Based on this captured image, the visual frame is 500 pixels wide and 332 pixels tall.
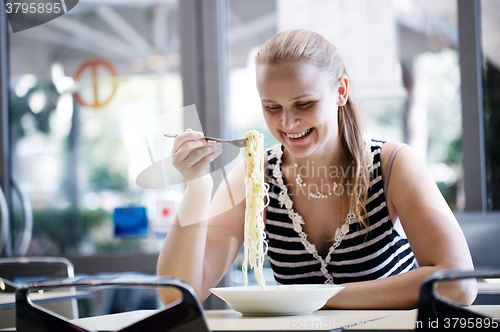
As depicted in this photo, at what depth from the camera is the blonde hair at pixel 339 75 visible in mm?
1355

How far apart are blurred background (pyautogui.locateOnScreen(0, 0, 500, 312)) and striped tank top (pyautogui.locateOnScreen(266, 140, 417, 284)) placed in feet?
2.85

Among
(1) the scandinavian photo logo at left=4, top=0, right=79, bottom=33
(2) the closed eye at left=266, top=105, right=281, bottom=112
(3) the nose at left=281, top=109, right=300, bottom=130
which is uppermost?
(1) the scandinavian photo logo at left=4, top=0, right=79, bottom=33

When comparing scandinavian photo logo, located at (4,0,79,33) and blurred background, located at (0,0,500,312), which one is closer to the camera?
blurred background, located at (0,0,500,312)

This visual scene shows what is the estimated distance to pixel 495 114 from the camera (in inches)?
91.3

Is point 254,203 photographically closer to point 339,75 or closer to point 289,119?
point 289,119

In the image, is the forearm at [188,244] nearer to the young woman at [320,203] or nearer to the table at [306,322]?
the young woman at [320,203]

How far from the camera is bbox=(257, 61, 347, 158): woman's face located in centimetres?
131

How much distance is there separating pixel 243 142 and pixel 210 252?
358mm

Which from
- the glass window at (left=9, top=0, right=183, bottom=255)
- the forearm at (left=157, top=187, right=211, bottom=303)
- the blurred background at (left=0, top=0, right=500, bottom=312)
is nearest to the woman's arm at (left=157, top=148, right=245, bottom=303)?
the forearm at (left=157, top=187, right=211, bottom=303)

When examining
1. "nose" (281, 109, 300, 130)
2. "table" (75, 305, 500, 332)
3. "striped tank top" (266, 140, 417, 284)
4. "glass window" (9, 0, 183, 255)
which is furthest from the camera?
"glass window" (9, 0, 183, 255)

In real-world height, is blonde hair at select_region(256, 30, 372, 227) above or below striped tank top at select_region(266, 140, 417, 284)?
above

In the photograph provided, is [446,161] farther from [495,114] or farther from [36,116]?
[36,116]

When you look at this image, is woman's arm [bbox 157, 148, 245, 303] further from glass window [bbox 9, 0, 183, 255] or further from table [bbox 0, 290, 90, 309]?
glass window [bbox 9, 0, 183, 255]

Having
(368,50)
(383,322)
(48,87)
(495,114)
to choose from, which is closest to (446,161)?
(495,114)
